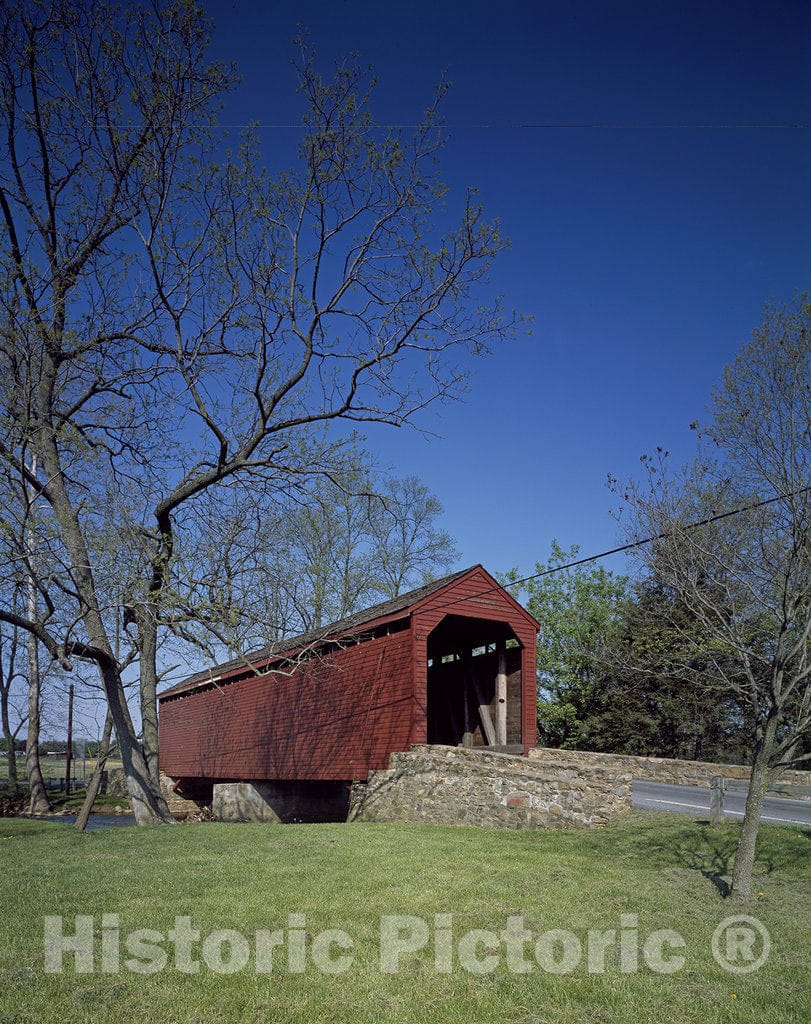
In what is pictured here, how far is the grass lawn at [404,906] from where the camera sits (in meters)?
3.79

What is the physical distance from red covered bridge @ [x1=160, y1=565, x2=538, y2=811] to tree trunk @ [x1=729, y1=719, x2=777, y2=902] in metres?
7.09

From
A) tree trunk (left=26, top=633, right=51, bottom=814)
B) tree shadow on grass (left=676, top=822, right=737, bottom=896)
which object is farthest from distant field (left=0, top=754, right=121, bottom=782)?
tree shadow on grass (left=676, top=822, right=737, bottom=896)

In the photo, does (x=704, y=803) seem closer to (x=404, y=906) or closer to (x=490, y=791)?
(x=490, y=791)

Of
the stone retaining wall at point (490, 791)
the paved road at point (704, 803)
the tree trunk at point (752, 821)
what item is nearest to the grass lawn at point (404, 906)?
the tree trunk at point (752, 821)

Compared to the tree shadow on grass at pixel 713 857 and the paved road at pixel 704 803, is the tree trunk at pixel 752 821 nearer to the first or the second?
the tree shadow on grass at pixel 713 857

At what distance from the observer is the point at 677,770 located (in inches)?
771

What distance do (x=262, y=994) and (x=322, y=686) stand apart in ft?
44.4

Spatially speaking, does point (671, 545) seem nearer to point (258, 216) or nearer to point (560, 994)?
point (560, 994)

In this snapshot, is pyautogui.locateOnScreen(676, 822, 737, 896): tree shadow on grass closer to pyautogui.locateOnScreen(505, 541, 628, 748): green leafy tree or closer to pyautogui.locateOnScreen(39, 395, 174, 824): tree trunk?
pyautogui.locateOnScreen(39, 395, 174, 824): tree trunk

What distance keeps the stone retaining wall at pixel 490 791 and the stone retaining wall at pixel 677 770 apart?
374 cm

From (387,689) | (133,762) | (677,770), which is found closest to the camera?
(133,762)

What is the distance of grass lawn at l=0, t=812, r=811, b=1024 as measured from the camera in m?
3.79

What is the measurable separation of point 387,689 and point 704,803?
621 centimetres

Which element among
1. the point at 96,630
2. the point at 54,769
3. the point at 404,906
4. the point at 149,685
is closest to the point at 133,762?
the point at 149,685
